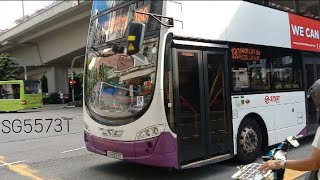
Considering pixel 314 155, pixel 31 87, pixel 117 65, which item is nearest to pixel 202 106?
pixel 117 65

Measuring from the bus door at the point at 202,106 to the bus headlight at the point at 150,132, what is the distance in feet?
1.04

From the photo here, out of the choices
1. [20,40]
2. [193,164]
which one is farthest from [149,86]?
[20,40]

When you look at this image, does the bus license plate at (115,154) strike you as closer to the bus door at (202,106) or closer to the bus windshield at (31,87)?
the bus door at (202,106)

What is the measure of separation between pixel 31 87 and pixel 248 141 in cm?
2477

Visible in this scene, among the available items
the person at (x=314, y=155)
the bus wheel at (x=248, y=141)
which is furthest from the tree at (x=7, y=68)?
the person at (x=314, y=155)

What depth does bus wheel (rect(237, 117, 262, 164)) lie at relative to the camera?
7.64m


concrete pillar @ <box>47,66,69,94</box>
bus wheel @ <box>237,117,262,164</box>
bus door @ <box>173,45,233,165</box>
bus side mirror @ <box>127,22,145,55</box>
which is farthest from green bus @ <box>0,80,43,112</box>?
bus side mirror @ <box>127,22,145,55</box>

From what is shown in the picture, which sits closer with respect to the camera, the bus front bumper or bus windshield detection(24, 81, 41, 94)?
the bus front bumper

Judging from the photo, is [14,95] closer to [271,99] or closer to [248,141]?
[271,99]

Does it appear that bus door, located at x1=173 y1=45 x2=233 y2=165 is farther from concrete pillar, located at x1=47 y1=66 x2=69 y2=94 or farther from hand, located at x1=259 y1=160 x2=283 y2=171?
concrete pillar, located at x1=47 y1=66 x2=69 y2=94

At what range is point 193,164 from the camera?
656cm

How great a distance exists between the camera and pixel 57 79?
4562 cm

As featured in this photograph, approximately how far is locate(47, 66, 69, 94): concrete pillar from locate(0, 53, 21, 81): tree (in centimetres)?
351

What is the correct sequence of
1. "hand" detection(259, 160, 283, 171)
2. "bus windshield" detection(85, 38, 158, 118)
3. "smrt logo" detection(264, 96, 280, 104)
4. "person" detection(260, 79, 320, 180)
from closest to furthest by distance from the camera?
"person" detection(260, 79, 320, 180) → "hand" detection(259, 160, 283, 171) → "bus windshield" detection(85, 38, 158, 118) → "smrt logo" detection(264, 96, 280, 104)
